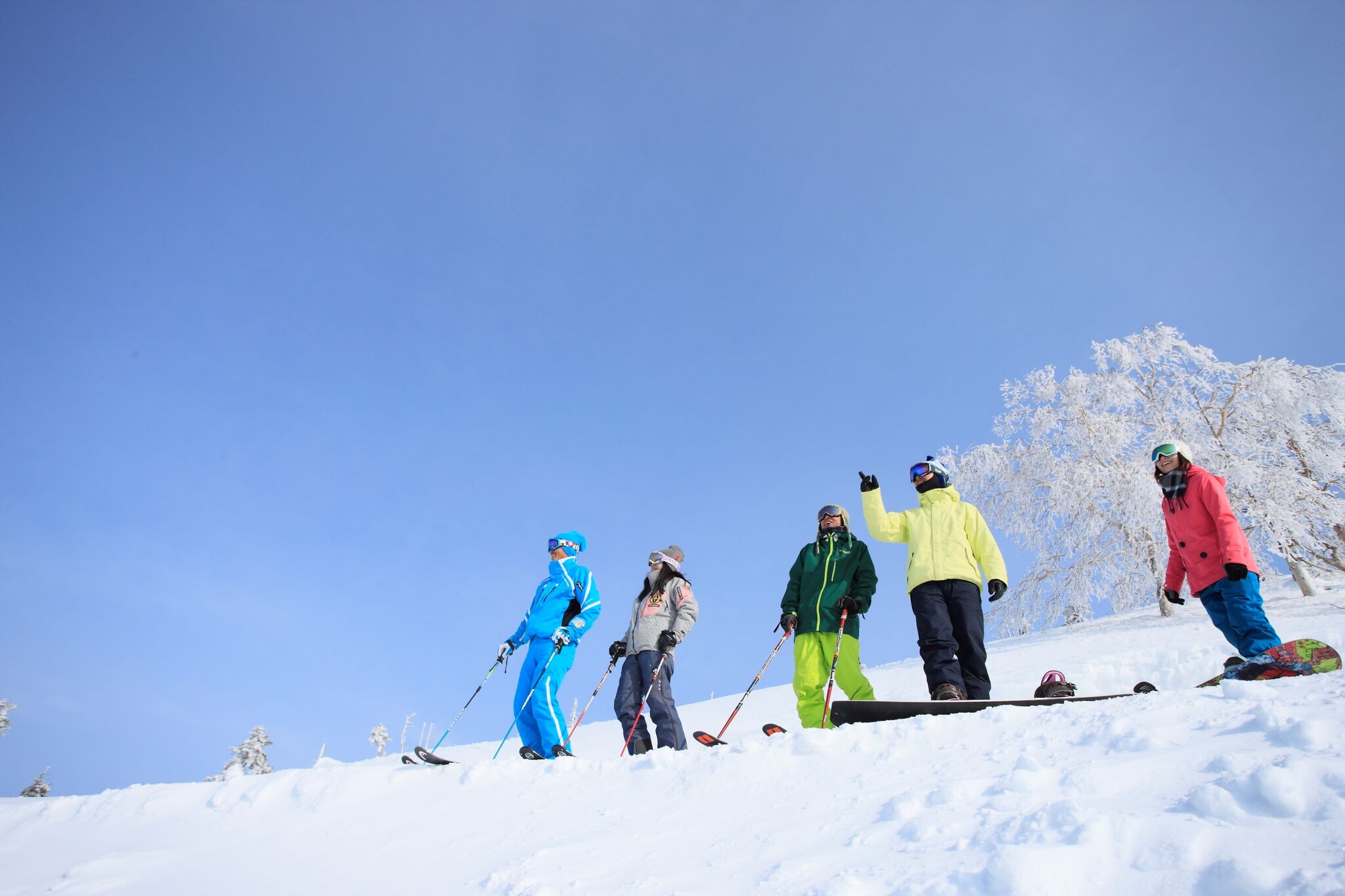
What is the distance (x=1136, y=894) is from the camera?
182cm

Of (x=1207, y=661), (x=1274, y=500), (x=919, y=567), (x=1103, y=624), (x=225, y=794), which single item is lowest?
(x=225, y=794)

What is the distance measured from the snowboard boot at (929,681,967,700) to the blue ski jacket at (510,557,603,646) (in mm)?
3258

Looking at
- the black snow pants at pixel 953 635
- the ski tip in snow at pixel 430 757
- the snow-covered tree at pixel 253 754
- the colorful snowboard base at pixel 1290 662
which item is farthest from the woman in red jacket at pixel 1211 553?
the snow-covered tree at pixel 253 754

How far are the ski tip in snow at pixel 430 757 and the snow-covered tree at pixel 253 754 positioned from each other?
80.2 ft

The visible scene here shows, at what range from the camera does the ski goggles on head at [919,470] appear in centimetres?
565

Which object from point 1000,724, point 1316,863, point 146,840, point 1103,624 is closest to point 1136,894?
point 1316,863

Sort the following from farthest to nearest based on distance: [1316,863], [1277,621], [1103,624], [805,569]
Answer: [1103,624] → [1277,621] → [805,569] → [1316,863]

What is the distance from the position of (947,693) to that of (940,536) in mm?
1221

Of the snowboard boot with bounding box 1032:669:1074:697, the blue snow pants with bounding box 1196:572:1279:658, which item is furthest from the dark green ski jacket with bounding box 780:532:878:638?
the blue snow pants with bounding box 1196:572:1279:658

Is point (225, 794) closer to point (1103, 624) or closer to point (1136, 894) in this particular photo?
point (1136, 894)

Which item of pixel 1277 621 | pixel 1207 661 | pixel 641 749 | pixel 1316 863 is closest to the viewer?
pixel 1316 863

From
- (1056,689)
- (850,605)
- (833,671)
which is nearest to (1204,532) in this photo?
(1056,689)

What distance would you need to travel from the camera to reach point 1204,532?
16.0 feet

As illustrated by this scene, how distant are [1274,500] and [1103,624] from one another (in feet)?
11.6
